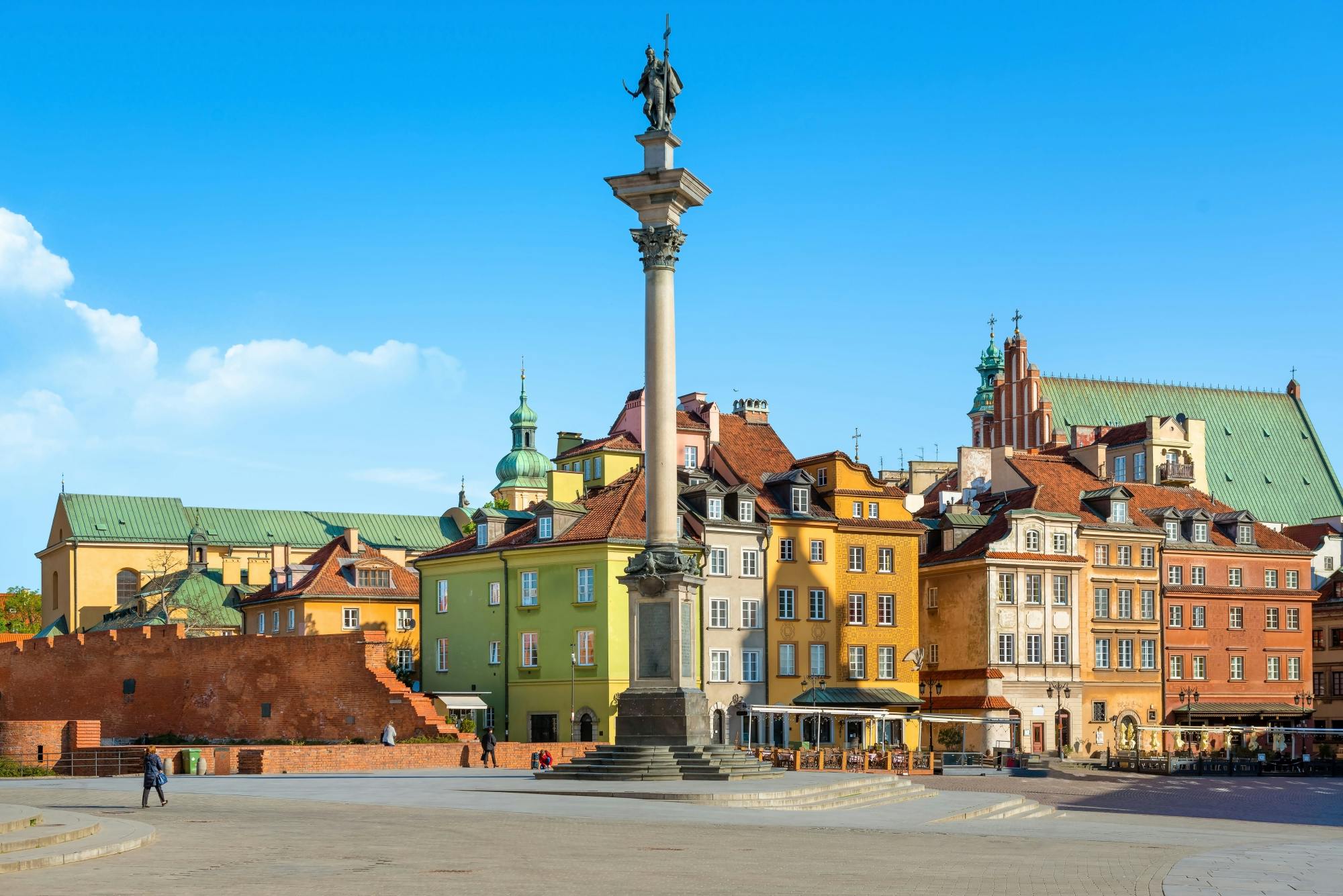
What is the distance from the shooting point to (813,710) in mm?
69312

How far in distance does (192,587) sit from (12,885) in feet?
293

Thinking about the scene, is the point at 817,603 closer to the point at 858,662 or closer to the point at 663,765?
the point at 858,662

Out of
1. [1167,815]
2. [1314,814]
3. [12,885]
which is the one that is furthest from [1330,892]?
[1314,814]

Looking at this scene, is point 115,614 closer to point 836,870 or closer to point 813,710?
point 813,710

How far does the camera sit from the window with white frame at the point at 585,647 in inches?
2837

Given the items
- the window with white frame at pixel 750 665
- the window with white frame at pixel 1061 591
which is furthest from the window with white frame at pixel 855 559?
the window with white frame at pixel 1061 591

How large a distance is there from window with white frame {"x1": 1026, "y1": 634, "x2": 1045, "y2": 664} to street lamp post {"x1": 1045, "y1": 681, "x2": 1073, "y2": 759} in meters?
1.38

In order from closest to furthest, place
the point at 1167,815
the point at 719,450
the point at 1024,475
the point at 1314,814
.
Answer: the point at 1167,815, the point at 1314,814, the point at 719,450, the point at 1024,475

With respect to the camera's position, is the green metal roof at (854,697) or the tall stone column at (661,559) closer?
the tall stone column at (661,559)

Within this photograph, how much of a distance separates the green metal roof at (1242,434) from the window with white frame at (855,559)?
39.4 meters

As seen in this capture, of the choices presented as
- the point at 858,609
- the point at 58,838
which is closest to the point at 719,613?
the point at 858,609

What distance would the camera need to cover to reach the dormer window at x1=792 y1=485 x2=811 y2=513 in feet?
258

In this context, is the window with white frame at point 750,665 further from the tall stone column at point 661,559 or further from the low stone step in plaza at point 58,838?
the low stone step in plaza at point 58,838

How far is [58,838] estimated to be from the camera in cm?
2536
